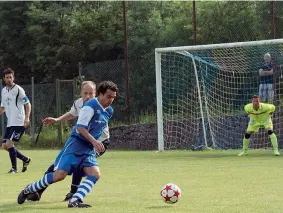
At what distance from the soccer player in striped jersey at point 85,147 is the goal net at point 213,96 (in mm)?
10976

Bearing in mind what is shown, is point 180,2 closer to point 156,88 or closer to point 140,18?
point 140,18

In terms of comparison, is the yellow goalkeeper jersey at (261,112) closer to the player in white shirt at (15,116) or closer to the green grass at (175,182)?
the green grass at (175,182)

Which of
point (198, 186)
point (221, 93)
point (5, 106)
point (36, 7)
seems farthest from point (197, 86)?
point (36, 7)

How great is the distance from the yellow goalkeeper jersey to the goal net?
1248 millimetres

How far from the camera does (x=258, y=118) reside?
18.9 m

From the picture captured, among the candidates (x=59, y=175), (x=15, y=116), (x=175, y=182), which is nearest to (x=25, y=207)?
(x=59, y=175)

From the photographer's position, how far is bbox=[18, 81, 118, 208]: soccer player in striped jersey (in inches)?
352

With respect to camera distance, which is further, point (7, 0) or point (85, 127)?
point (7, 0)

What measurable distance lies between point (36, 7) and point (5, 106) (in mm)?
19759

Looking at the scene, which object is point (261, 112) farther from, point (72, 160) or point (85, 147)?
point (72, 160)

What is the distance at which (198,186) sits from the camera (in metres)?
11.4

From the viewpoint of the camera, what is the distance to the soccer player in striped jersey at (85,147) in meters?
8.94

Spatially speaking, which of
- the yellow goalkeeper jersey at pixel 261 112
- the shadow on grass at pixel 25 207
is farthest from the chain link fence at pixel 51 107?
the shadow on grass at pixel 25 207

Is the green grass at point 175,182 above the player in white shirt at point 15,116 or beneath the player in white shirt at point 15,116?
beneath
